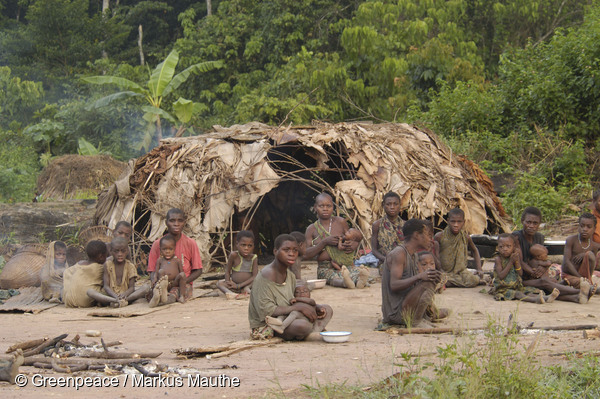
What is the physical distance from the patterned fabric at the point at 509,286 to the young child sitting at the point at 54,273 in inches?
200

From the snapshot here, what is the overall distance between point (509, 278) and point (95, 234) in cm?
632

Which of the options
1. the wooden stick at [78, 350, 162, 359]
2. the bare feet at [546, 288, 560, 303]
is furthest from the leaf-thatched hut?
the wooden stick at [78, 350, 162, 359]

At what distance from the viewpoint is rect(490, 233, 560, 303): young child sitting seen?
7598 mm

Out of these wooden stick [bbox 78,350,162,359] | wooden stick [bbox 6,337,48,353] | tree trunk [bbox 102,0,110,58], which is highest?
tree trunk [bbox 102,0,110,58]

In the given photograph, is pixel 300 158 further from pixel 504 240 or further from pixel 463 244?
pixel 504 240

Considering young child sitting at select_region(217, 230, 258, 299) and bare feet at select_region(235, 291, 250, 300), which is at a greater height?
young child sitting at select_region(217, 230, 258, 299)

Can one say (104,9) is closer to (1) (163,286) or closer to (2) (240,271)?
(2) (240,271)

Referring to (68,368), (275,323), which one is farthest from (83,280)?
(68,368)

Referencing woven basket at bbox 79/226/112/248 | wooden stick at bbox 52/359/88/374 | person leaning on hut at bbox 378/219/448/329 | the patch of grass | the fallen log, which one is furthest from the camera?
woven basket at bbox 79/226/112/248

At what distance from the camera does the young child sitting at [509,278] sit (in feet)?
24.9

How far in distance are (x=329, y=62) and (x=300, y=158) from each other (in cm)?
630

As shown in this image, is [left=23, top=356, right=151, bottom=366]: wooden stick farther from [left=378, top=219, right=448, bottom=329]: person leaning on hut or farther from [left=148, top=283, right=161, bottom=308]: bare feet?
[left=148, top=283, right=161, bottom=308]: bare feet

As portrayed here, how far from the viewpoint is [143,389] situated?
4266 mm

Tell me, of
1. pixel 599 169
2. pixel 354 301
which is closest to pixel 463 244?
pixel 354 301
